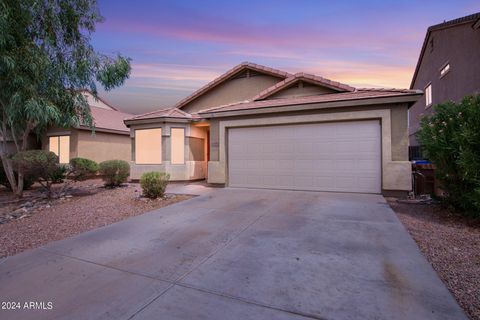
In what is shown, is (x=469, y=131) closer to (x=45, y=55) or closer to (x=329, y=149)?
(x=329, y=149)

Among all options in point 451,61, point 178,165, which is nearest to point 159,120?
point 178,165

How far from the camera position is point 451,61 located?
1514 centimetres

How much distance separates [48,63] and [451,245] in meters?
11.7

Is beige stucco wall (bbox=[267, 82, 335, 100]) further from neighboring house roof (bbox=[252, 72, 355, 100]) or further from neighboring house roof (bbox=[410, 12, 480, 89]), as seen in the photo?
neighboring house roof (bbox=[410, 12, 480, 89])

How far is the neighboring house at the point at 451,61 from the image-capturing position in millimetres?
12844

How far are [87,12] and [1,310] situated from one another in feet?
34.2

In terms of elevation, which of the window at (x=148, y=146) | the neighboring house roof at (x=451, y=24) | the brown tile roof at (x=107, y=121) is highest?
the neighboring house roof at (x=451, y=24)

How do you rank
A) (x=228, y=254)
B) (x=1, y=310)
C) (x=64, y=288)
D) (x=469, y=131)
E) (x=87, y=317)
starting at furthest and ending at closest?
(x=469, y=131)
(x=228, y=254)
(x=64, y=288)
(x=1, y=310)
(x=87, y=317)

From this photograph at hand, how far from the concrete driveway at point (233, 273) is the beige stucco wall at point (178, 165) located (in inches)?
274

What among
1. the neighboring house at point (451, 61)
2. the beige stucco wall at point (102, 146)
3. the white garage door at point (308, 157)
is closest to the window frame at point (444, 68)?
the neighboring house at point (451, 61)

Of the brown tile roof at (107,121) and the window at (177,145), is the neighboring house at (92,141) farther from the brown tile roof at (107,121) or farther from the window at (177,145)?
the window at (177,145)

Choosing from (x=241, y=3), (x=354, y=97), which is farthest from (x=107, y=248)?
(x=241, y=3)

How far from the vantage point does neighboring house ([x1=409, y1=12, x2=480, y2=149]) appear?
12844 mm

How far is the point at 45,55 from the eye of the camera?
27.2ft
